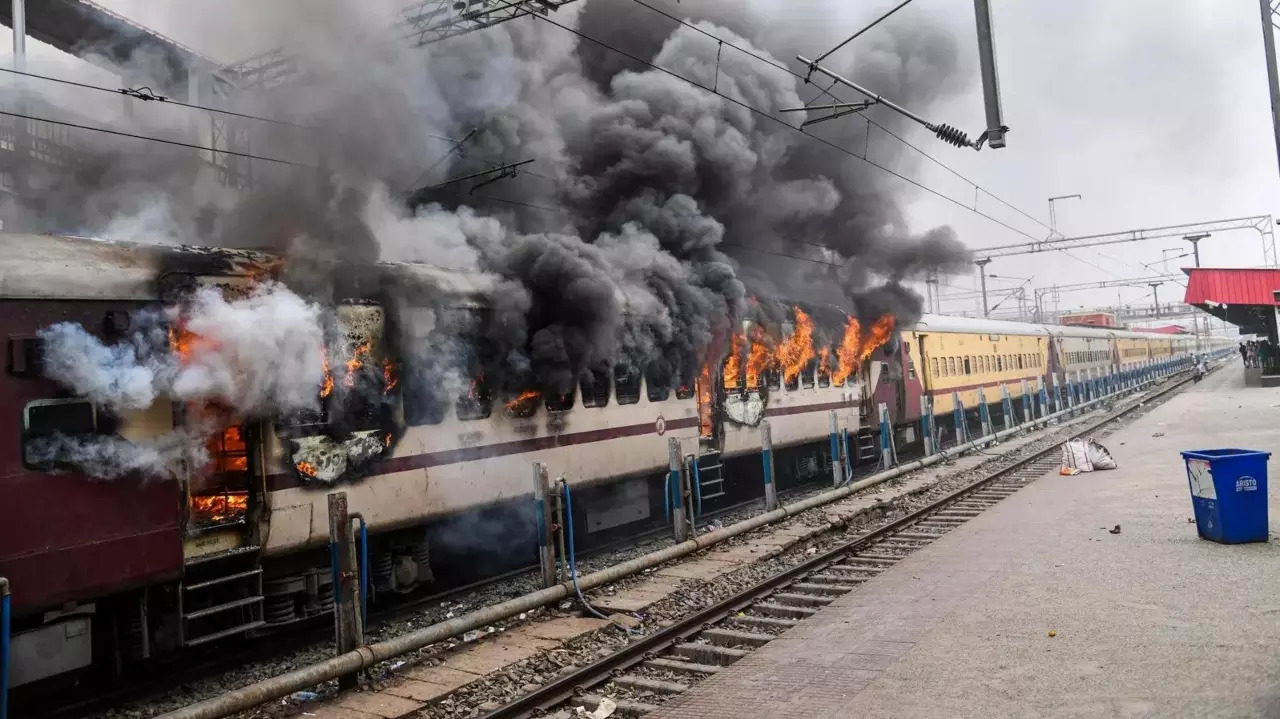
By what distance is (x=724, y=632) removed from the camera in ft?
21.6

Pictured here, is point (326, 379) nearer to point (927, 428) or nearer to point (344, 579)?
point (344, 579)

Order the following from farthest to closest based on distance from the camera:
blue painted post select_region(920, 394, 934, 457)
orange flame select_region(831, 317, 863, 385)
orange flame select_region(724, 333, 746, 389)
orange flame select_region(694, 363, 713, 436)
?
blue painted post select_region(920, 394, 934, 457) < orange flame select_region(831, 317, 863, 385) < orange flame select_region(724, 333, 746, 389) < orange flame select_region(694, 363, 713, 436)

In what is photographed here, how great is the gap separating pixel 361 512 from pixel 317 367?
1299 millimetres

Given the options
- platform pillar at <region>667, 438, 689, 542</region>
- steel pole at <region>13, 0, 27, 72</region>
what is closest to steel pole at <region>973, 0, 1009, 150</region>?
platform pillar at <region>667, 438, 689, 542</region>

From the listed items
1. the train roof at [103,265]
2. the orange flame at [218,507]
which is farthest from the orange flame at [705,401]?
the orange flame at [218,507]

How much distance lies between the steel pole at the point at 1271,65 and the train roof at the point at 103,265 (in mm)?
12921

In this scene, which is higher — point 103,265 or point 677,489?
point 103,265

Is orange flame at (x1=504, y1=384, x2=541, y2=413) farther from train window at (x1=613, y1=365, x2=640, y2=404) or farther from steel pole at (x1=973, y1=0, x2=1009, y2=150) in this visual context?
steel pole at (x1=973, y1=0, x2=1009, y2=150)

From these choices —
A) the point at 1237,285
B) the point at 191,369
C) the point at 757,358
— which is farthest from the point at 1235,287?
the point at 191,369

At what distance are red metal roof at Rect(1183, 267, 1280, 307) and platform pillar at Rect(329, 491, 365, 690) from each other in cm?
3920

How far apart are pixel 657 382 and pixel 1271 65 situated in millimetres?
9772

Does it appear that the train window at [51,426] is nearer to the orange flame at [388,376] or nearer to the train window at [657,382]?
the orange flame at [388,376]

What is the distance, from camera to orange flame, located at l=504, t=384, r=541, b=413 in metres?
8.69

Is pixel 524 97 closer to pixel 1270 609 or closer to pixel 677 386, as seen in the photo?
pixel 677 386
